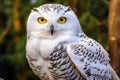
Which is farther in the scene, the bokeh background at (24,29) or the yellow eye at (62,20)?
the bokeh background at (24,29)

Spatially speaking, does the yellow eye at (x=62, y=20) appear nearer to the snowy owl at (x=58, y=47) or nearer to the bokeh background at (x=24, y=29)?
the snowy owl at (x=58, y=47)

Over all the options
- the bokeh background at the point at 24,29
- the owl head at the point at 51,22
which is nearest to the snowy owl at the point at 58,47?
the owl head at the point at 51,22

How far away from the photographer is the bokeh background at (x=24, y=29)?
358cm

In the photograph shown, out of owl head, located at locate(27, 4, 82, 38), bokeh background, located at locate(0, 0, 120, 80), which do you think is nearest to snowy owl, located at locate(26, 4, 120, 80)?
owl head, located at locate(27, 4, 82, 38)

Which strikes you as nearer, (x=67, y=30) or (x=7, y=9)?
(x=67, y=30)

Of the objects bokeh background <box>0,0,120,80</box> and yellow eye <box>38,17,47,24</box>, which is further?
bokeh background <box>0,0,120,80</box>

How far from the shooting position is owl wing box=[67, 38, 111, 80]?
2641 mm

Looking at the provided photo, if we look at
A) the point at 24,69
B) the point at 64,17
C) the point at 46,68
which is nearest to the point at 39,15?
the point at 64,17

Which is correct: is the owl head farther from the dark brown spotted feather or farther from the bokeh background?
the bokeh background

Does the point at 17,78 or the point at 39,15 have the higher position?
the point at 39,15

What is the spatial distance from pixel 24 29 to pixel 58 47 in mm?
2813

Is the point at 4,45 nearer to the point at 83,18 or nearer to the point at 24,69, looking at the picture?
the point at 24,69

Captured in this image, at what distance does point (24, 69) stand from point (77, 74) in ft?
7.93

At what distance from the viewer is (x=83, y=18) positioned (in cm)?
381
